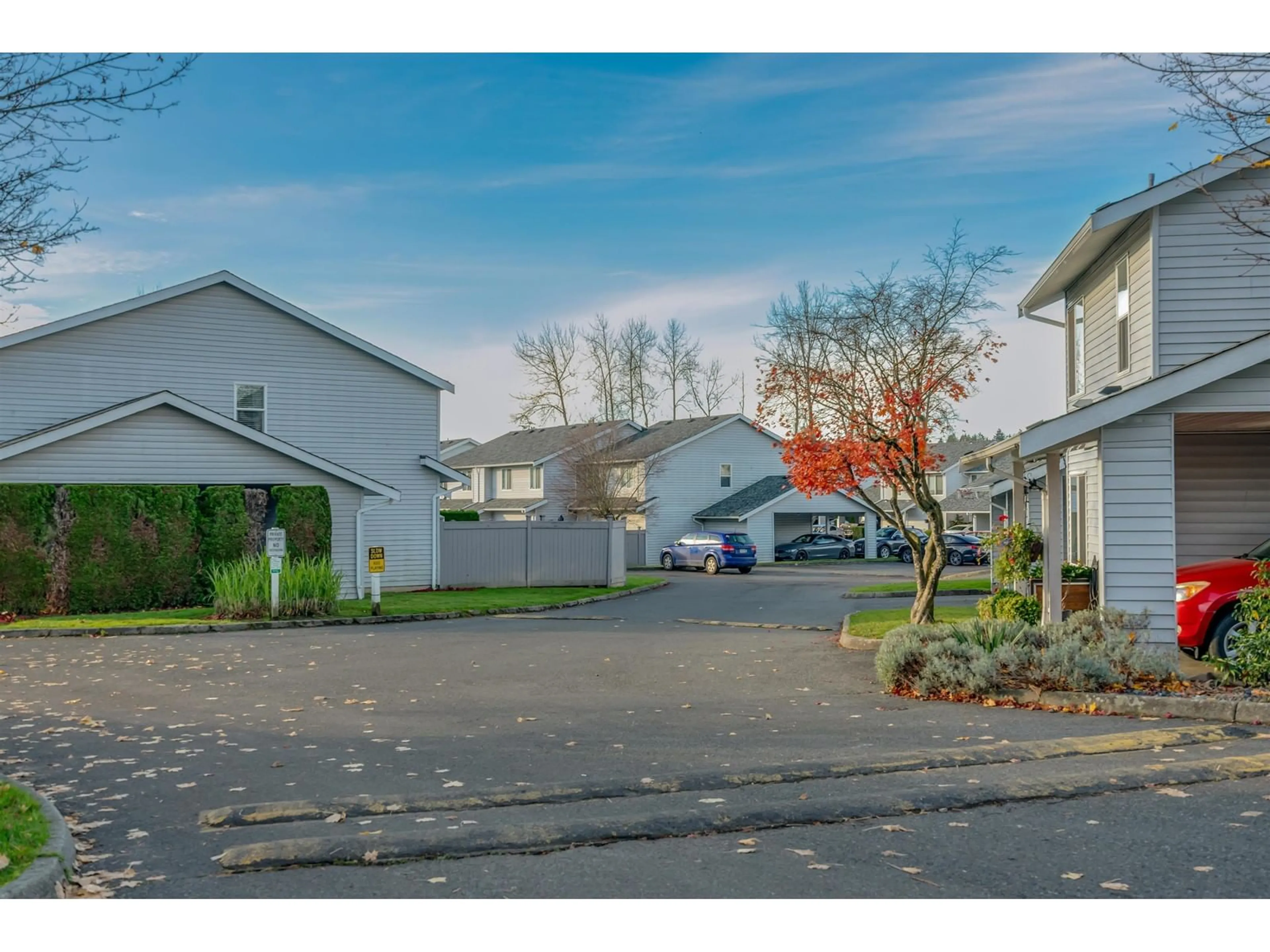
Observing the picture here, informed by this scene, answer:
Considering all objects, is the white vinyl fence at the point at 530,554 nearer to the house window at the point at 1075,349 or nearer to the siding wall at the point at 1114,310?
the house window at the point at 1075,349

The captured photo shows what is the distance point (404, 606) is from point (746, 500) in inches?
1271

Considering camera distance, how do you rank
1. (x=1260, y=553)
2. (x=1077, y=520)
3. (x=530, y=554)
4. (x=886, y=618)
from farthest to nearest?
(x=530, y=554) < (x=886, y=618) < (x=1077, y=520) < (x=1260, y=553)

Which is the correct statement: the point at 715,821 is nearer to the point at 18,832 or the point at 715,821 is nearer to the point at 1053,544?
the point at 18,832

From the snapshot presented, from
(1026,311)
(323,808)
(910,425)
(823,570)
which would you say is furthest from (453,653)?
(823,570)

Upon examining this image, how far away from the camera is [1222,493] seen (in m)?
16.6

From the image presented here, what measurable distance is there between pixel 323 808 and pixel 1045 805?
4.60 metres

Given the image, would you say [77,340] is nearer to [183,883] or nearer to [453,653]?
[453,653]

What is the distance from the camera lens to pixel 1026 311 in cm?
2175

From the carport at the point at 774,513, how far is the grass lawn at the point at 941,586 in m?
18.5

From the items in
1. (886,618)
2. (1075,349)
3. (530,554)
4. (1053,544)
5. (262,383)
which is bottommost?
(886,618)

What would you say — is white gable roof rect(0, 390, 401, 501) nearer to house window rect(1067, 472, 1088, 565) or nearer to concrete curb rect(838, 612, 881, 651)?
concrete curb rect(838, 612, 881, 651)

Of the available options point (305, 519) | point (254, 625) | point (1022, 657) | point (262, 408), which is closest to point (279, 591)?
point (254, 625)

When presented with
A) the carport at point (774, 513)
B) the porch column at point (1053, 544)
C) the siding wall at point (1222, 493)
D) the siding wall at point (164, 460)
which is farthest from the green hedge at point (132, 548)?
the carport at point (774, 513)

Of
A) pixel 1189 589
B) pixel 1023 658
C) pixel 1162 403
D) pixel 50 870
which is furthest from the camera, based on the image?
pixel 1189 589
